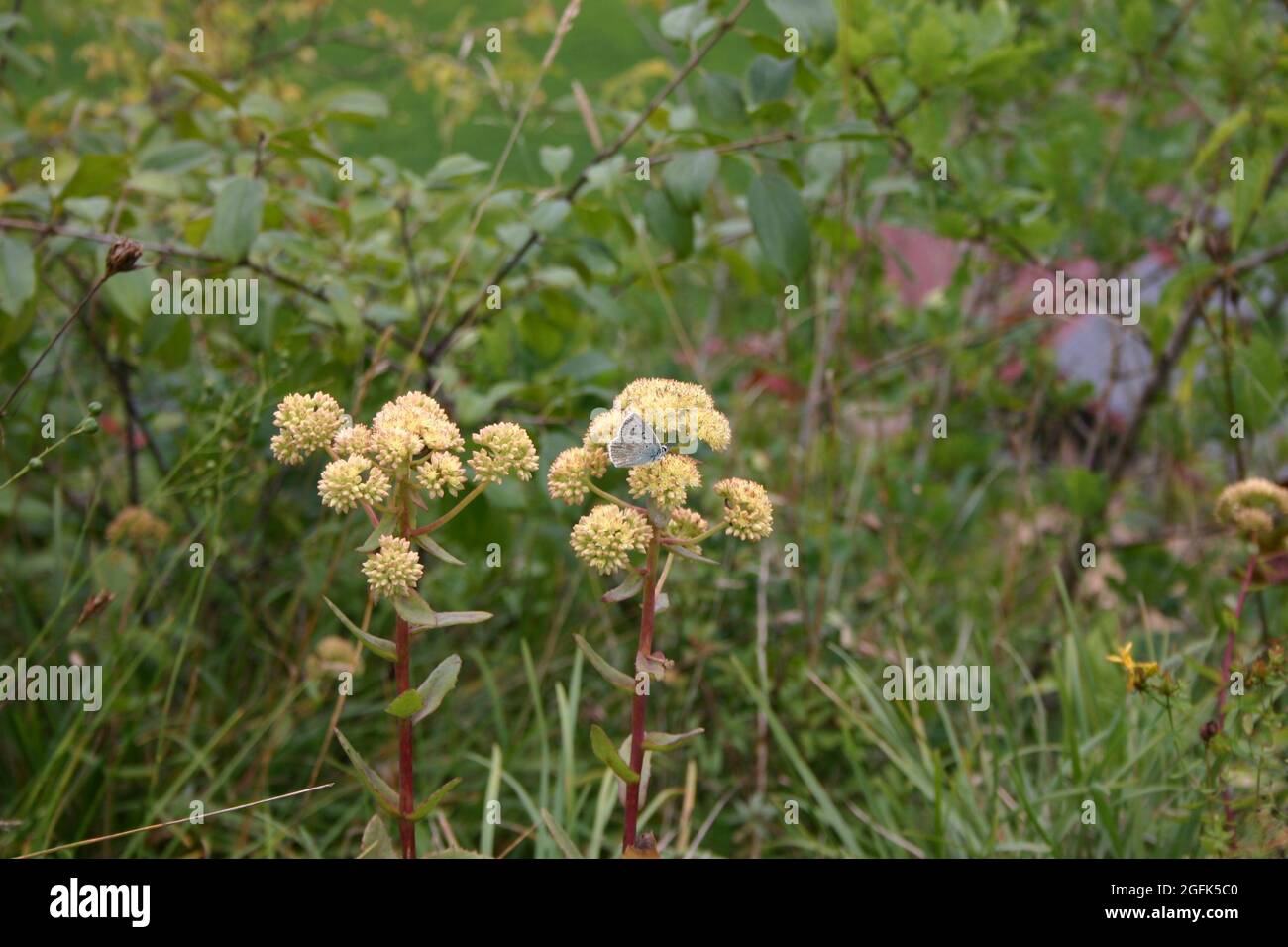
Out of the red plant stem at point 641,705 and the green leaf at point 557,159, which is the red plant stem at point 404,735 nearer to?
the red plant stem at point 641,705

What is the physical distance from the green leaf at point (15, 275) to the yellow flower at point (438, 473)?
0.89 meters

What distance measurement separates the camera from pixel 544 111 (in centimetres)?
223

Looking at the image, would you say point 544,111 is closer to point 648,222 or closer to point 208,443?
point 648,222

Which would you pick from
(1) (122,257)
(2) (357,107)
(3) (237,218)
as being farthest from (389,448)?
(2) (357,107)

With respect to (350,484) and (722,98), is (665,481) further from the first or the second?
(722,98)

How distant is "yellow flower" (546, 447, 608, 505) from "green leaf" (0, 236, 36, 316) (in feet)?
3.06

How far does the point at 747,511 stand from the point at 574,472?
0.14m

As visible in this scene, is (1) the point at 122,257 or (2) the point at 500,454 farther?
(1) the point at 122,257

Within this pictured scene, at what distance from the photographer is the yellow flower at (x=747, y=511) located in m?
0.88

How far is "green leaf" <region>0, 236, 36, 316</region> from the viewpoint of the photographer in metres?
1.47

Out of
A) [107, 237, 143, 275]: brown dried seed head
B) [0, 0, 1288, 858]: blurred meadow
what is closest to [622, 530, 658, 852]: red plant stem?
[0, 0, 1288, 858]: blurred meadow

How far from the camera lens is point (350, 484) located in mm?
841

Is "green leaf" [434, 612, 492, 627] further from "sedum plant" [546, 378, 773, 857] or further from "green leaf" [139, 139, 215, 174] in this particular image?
"green leaf" [139, 139, 215, 174]
